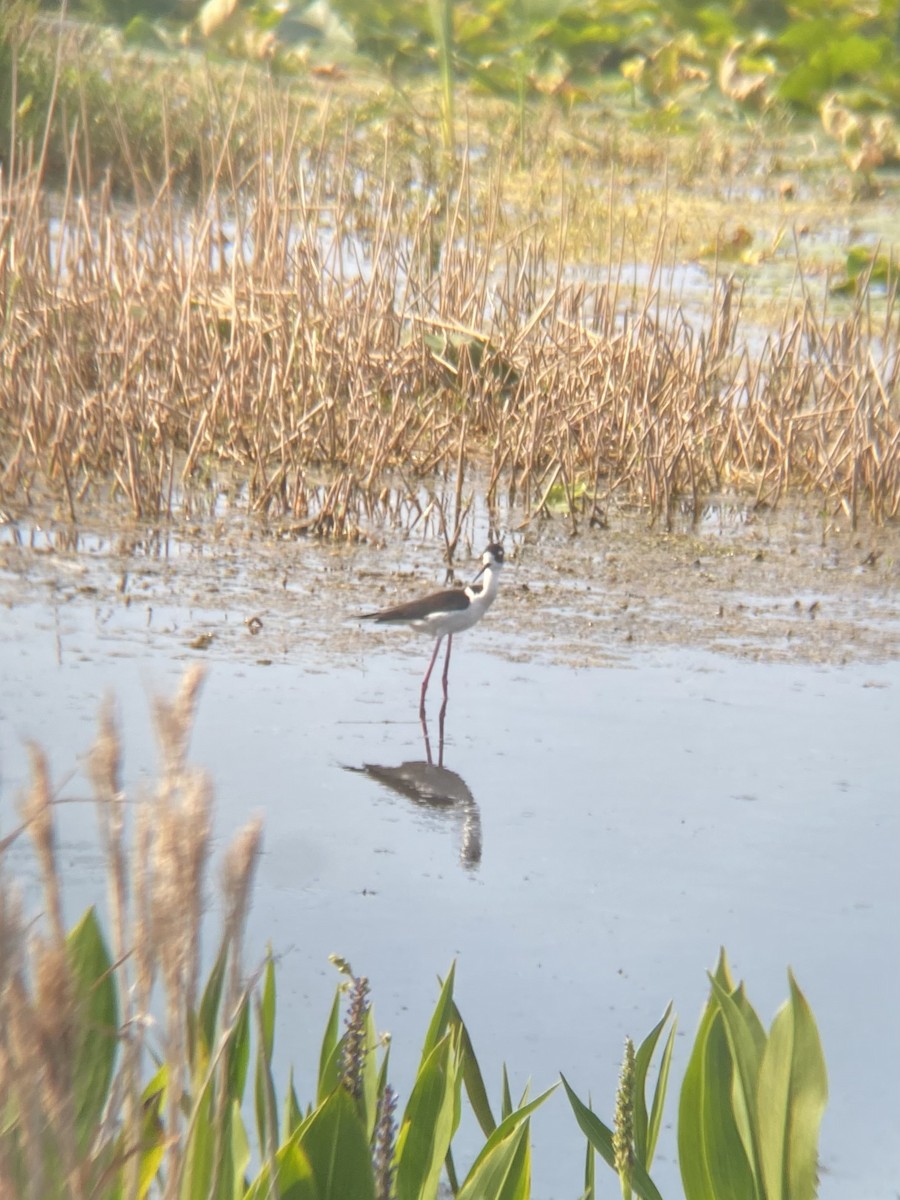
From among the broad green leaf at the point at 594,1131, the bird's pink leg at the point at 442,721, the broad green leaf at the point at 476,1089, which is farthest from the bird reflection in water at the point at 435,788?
the broad green leaf at the point at 594,1131

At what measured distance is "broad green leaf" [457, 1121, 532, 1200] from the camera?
184cm

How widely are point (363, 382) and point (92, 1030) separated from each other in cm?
552

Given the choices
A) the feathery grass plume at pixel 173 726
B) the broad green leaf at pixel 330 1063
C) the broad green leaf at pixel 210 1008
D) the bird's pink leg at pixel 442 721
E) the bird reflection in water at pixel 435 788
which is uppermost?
the feathery grass plume at pixel 173 726

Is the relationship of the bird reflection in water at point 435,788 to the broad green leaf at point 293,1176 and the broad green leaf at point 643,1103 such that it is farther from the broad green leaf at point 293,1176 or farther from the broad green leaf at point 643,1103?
the broad green leaf at point 293,1176

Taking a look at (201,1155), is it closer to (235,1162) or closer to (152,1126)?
(235,1162)

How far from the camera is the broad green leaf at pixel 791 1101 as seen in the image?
6.23ft

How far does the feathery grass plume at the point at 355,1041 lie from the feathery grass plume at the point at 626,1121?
0.85ft

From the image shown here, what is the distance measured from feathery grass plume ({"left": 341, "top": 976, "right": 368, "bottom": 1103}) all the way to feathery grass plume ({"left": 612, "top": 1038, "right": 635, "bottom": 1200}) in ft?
0.85

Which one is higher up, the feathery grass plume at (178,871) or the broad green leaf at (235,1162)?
the feathery grass plume at (178,871)

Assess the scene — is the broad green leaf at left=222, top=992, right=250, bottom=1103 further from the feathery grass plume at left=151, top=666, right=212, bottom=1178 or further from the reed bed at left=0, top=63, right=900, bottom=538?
the reed bed at left=0, top=63, right=900, bottom=538

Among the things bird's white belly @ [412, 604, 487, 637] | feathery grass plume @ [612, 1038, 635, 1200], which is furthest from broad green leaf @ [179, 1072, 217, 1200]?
bird's white belly @ [412, 604, 487, 637]

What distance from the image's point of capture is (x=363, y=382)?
7281 millimetres

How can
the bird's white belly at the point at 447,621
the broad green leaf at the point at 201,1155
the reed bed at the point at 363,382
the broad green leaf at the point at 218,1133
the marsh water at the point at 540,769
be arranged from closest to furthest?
the broad green leaf at the point at 218,1133
the broad green leaf at the point at 201,1155
the marsh water at the point at 540,769
the bird's white belly at the point at 447,621
the reed bed at the point at 363,382

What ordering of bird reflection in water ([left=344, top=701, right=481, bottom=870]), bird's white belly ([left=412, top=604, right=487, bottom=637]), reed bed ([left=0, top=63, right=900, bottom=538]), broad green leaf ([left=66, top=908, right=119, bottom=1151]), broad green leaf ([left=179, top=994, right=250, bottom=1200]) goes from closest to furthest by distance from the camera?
broad green leaf ([left=179, top=994, right=250, bottom=1200]), broad green leaf ([left=66, top=908, right=119, bottom=1151]), bird reflection in water ([left=344, top=701, right=481, bottom=870]), bird's white belly ([left=412, top=604, right=487, bottom=637]), reed bed ([left=0, top=63, right=900, bottom=538])
